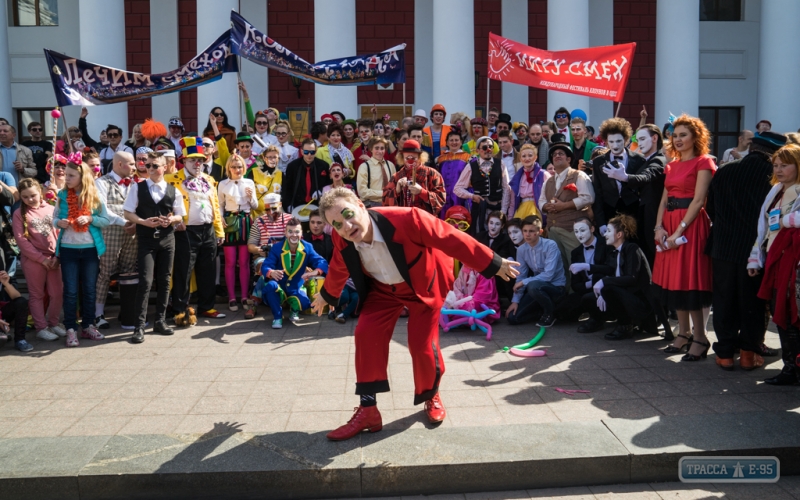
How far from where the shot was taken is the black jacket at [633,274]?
697 cm

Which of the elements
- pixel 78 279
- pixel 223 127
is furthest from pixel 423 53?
pixel 78 279

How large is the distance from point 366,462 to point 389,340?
877mm

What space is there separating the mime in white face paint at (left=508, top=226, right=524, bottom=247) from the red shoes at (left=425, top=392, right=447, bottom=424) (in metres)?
3.74

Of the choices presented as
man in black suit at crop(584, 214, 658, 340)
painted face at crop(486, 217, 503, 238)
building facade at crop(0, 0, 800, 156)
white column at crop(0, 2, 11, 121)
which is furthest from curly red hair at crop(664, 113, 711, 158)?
white column at crop(0, 2, 11, 121)

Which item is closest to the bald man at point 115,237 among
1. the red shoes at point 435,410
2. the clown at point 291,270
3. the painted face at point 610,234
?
the clown at point 291,270

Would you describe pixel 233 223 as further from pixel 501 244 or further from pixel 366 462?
pixel 366 462

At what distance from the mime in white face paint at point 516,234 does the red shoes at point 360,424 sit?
4.14m

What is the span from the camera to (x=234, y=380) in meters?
5.78

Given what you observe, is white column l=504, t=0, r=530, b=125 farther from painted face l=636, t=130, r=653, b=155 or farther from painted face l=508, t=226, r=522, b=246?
painted face l=636, t=130, r=653, b=155

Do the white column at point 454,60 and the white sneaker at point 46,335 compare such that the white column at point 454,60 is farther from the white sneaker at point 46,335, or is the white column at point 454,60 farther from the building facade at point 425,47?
the white sneaker at point 46,335

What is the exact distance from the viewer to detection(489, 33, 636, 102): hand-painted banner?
372 inches

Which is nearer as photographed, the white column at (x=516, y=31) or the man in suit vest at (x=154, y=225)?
the man in suit vest at (x=154, y=225)

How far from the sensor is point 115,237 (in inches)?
311

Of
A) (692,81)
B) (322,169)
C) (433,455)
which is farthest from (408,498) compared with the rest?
(692,81)
